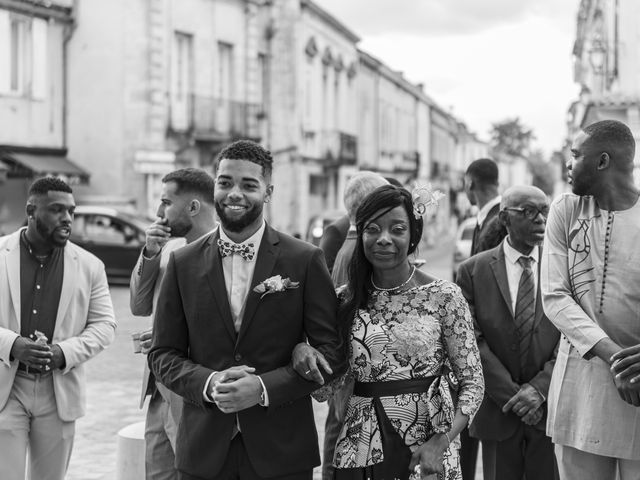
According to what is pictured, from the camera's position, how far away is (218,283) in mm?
4062

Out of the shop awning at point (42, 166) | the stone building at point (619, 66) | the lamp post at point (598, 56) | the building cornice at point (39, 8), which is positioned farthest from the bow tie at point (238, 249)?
the building cornice at point (39, 8)

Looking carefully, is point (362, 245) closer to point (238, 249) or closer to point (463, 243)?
point (238, 249)

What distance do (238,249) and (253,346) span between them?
433 millimetres

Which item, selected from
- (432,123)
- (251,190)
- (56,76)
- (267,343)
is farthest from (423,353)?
(432,123)

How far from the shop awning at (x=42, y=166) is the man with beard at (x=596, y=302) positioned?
2123cm

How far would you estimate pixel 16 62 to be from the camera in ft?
81.9

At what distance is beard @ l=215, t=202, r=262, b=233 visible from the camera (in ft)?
13.5

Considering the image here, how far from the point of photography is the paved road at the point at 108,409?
307 inches

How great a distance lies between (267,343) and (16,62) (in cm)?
2281

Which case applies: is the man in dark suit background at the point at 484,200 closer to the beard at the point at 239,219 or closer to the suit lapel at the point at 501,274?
the suit lapel at the point at 501,274

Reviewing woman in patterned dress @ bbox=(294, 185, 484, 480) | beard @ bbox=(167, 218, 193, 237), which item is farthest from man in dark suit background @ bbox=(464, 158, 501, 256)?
woman in patterned dress @ bbox=(294, 185, 484, 480)

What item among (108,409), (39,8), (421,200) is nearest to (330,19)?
(39,8)

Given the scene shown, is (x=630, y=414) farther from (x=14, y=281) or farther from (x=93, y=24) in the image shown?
(x=93, y=24)

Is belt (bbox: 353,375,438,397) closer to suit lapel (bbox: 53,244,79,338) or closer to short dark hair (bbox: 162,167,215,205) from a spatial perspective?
short dark hair (bbox: 162,167,215,205)
